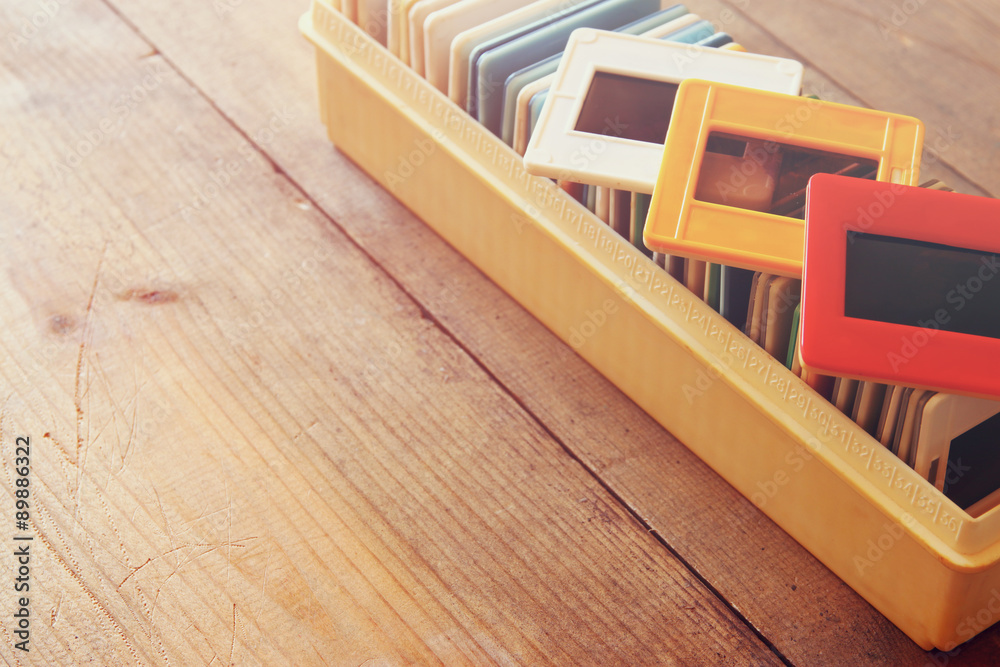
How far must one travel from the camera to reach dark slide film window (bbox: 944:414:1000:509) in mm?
703

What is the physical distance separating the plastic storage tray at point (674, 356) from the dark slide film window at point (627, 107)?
7 centimetres

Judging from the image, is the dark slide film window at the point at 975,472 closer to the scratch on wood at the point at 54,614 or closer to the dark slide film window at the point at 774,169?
the dark slide film window at the point at 774,169

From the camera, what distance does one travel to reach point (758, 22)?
4.14ft

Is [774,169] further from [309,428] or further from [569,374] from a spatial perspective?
[309,428]

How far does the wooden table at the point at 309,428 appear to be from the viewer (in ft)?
2.45

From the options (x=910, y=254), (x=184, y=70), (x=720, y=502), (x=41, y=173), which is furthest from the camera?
(x=184, y=70)

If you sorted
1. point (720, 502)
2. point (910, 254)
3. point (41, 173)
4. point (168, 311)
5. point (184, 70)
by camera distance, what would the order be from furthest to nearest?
point (184, 70) < point (41, 173) < point (168, 311) < point (720, 502) < point (910, 254)

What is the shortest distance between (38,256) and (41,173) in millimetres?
133

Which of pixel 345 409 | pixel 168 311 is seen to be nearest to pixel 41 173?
pixel 168 311

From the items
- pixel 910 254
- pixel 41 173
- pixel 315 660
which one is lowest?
pixel 315 660

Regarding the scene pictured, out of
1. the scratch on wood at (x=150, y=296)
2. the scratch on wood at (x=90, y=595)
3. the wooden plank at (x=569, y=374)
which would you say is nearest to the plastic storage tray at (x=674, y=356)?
the wooden plank at (x=569, y=374)

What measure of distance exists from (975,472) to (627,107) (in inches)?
15.3

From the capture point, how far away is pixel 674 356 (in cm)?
80

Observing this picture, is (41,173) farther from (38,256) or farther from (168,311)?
(168,311)
